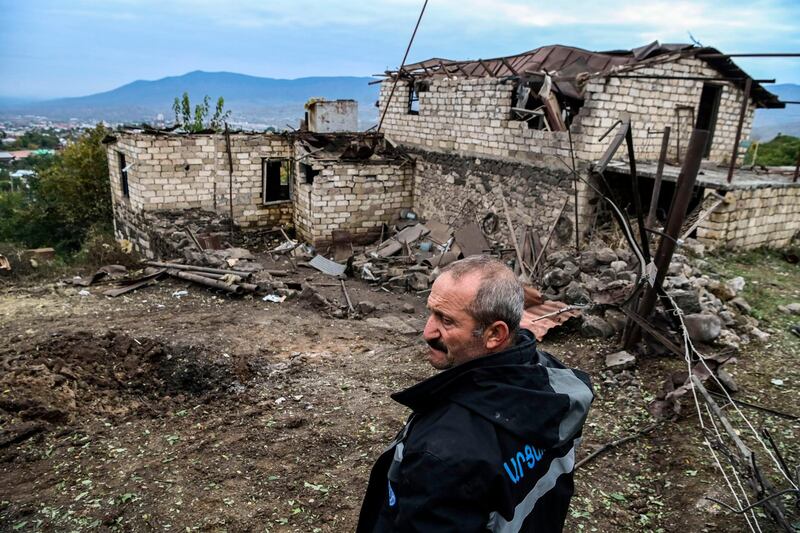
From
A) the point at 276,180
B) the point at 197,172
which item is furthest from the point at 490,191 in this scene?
the point at 197,172

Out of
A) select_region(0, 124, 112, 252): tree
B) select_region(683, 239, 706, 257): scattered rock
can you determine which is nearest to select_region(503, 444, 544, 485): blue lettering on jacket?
select_region(683, 239, 706, 257): scattered rock

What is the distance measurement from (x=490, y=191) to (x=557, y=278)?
4331mm

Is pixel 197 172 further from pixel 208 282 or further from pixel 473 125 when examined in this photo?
pixel 473 125

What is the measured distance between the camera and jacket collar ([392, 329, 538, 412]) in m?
1.49

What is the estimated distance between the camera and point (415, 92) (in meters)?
13.8

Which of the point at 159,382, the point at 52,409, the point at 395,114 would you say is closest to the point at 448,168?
the point at 395,114

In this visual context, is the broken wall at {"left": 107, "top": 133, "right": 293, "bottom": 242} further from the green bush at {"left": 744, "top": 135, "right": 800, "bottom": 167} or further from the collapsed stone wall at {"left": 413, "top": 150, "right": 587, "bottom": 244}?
the green bush at {"left": 744, "top": 135, "right": 800, "bottom": 167}

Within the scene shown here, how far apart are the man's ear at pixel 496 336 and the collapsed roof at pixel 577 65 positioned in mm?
7779

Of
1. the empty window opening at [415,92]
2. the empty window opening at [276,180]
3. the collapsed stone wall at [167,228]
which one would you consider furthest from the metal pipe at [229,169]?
the empty window opening at [415,92]

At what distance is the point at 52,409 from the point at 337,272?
685cm

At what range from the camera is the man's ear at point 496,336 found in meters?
1.65

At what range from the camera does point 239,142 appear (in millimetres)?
13062

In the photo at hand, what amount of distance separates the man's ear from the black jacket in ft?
0.24

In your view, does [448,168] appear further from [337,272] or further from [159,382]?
[159,382]
